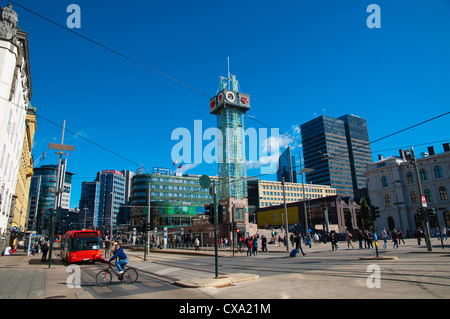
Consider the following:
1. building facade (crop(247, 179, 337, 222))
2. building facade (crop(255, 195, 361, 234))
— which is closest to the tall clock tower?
building facade (crop(255, 195, 361, 234))

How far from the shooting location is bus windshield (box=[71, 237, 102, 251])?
878 inches

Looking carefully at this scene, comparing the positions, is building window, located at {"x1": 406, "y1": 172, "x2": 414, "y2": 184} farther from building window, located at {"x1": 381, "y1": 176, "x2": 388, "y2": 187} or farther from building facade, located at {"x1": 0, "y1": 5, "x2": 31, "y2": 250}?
building facade, located at {"x1": 0, "y1": 5, "x2": 31, "y2": 250}

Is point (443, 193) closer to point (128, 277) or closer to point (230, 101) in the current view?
point (230, 101)

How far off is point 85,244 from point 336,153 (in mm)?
161803

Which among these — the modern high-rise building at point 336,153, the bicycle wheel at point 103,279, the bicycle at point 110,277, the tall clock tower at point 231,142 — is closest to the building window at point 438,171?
the tall clock tower at point 231,142

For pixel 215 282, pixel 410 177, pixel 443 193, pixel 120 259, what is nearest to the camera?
pixel 215 282

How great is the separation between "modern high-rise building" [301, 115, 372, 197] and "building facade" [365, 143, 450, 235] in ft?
277

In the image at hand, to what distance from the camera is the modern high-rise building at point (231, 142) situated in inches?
2849

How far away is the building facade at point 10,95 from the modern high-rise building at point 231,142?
43553mm

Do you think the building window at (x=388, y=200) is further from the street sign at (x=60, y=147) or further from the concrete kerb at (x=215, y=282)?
the street sign at (x=60, y=147)

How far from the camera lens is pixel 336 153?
544ft

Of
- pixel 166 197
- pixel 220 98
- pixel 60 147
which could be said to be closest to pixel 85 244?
pixel 60 147
